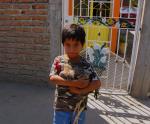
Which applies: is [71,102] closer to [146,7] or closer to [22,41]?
[146,7]

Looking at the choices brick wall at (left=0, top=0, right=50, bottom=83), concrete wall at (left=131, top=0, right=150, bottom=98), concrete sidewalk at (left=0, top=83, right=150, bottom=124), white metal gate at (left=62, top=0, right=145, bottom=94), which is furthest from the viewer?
brick wall at (left=0, top=0, right=50, bottom=83)

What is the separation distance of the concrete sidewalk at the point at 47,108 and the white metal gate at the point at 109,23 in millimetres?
370

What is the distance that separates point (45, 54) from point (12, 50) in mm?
655

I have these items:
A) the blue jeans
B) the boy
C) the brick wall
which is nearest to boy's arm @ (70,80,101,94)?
the boy

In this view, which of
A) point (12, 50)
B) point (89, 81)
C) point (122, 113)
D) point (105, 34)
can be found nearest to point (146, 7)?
point (105, 34)

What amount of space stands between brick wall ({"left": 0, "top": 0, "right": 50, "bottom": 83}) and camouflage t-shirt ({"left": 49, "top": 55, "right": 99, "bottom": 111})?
6.91 feet

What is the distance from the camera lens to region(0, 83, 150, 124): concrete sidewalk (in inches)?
137

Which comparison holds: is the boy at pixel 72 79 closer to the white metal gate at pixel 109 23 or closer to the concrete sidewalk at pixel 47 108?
the concrete sidewalk at pixel 47 108

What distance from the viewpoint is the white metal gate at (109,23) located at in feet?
12.9

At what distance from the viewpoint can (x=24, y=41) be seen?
4.41m

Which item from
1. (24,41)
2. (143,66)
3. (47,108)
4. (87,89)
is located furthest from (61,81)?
(24,41)

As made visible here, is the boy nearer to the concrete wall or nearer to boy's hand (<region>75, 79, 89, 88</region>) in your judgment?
boy's hand (<region>75, 79, 89, 88</region>)

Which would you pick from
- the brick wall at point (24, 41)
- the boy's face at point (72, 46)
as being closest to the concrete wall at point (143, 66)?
the brick wall at point (24, 41)

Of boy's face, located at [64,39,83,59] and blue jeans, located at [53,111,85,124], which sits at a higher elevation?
boy's face, located at [64,39,83,59]
